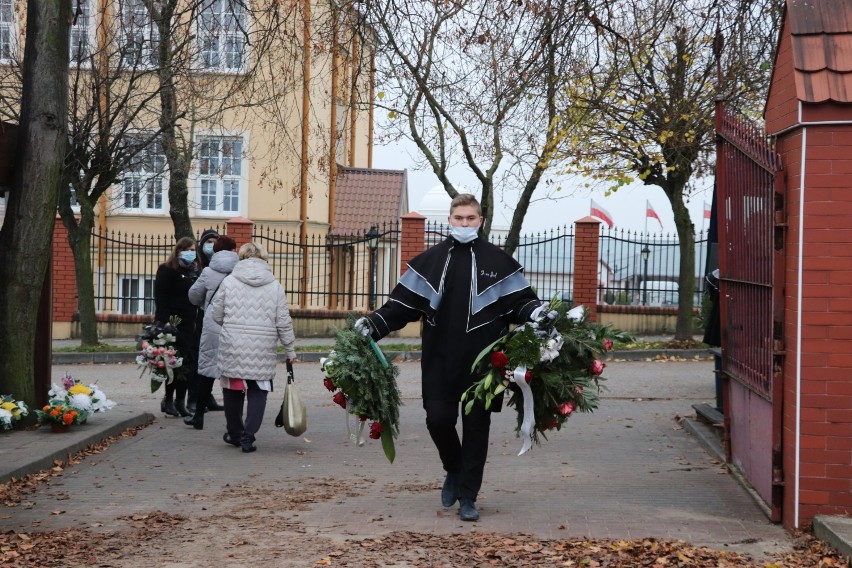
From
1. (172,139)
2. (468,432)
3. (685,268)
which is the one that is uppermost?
(172,139)

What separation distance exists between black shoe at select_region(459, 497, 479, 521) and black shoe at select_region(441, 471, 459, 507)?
0.25 meters

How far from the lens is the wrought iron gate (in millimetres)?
6562

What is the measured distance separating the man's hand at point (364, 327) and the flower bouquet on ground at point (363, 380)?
2 cm

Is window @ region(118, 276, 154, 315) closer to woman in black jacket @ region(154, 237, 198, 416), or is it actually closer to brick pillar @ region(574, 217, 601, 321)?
brick pillar @ region(574, 217, 601, 321)

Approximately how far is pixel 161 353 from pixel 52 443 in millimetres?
2037

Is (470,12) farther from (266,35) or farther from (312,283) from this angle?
(312,283)

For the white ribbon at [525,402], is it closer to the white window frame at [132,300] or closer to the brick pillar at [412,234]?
the brick pillar at [412,234]

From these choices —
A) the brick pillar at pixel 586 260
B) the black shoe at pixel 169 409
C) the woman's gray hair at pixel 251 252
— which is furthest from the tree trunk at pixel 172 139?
the brick pillar at pixel 586 260

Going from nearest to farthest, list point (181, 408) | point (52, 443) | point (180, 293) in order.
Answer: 1. point (52, 443)
2. point (180, 293)
3. point (181, 408)

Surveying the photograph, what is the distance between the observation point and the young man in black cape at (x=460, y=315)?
22.7ft

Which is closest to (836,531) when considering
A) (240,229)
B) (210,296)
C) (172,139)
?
(210,296)

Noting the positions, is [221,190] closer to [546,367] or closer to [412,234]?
[412,234]

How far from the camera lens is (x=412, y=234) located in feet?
77.6

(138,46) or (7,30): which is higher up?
(7,30)
